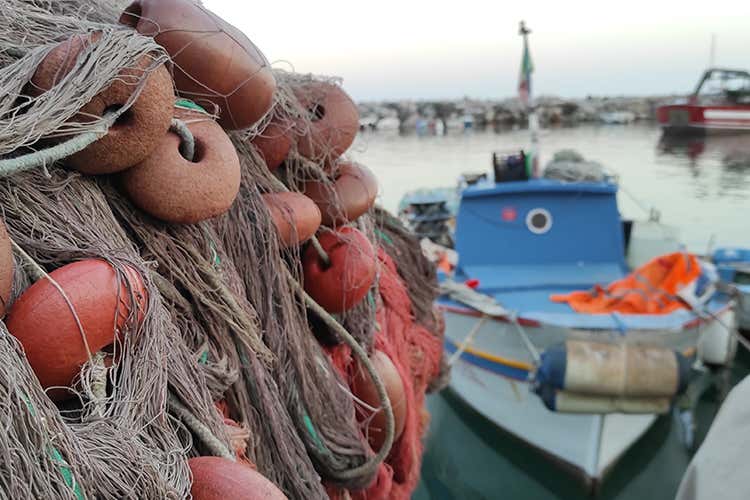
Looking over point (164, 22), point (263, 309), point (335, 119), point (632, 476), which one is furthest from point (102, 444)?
point (632, 476)

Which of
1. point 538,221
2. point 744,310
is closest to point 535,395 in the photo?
point 538,221

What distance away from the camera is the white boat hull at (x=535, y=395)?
629 cm

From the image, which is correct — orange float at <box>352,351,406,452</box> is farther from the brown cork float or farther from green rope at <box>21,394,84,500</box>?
green rope at <box>21,394,84,500</box>

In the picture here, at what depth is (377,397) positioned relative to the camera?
2211 millimetres

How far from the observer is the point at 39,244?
120 cm

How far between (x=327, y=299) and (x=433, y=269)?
66.2 inches

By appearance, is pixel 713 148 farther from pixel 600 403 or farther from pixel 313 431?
pixel 313 431

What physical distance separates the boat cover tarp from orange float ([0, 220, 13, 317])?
255 inches

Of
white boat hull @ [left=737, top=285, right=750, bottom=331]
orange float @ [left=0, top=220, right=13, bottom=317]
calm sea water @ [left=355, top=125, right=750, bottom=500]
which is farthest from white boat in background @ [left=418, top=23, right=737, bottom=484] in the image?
orange float @ [left=0, top=220, right=13, bottom=317]

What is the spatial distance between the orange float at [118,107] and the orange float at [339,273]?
880mm

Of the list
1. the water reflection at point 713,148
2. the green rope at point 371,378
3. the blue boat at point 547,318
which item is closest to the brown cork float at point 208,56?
the green rope at point 371,378

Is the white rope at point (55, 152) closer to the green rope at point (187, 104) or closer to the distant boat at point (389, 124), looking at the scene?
the green rope at point (187, 104)

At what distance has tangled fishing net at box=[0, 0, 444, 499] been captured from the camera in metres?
1.01

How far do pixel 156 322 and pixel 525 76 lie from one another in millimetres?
9825
